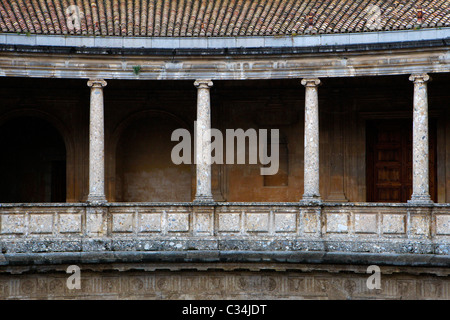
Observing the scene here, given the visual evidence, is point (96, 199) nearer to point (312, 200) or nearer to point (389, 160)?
point (312, 200)

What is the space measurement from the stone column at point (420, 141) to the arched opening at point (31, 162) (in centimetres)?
1156

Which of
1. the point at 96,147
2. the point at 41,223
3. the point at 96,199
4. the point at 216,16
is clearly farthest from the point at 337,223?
the point at 41,223

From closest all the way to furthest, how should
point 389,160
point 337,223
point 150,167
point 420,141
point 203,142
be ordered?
point 420,141 < point 337,223 < point 203,142 < point 389,160 < point 150,167

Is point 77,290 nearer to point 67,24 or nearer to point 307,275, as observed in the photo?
point 307,275

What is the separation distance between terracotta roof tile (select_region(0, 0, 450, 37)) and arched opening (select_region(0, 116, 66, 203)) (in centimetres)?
487

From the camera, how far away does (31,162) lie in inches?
1007

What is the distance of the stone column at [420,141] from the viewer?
19.1 m

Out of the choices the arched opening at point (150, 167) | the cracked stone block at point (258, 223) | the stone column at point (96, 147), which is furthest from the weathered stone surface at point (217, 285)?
the arched opening at point (150, 167)

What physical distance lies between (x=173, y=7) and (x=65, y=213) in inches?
270

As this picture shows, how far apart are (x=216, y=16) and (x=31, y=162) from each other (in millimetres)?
8043

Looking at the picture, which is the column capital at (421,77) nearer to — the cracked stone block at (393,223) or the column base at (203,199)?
the cracked stone block at (393,223)

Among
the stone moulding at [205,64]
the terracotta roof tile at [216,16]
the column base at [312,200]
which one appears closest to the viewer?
the column base at [312,200]

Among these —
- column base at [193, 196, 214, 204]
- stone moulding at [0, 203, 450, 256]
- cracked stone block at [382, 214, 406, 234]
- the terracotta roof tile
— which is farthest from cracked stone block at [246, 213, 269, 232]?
the terracotta roof tile

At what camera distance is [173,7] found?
22.6 metres
